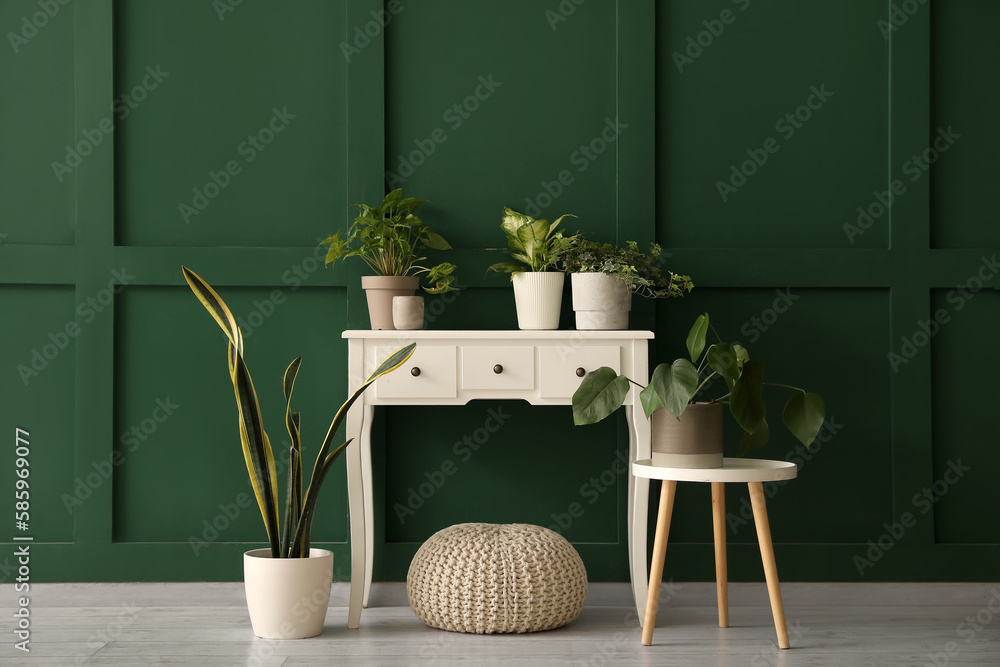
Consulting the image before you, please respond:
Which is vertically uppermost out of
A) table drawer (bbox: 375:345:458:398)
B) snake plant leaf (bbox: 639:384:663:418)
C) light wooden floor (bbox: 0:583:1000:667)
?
table drawer (bbox: 375:345:458:398)

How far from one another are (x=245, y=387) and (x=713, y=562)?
5.16 ft

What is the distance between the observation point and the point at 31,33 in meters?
2.71

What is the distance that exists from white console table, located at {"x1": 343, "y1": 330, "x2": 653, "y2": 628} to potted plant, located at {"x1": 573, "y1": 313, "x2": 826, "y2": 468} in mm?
175

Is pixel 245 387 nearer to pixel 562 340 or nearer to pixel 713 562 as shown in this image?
pixel 562 340

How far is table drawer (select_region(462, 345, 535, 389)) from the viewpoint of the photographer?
2354 mm

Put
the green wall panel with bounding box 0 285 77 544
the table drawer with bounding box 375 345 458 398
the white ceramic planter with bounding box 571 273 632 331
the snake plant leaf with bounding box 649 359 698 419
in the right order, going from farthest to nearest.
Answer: the green wall panel with bounding box 0 285 77 544 < the white ceramic planter with bounding box 571 273 632 331 < the table drawer with bounding box 375 345 458 398 < the snake plant leaf with bounding box 649 359 698 419

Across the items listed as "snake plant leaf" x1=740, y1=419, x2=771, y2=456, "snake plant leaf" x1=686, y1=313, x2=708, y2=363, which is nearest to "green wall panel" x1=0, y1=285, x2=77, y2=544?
"snake plant leaf" x1=686, y1=313, x2=708, y2=363

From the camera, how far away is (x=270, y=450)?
7.23ft

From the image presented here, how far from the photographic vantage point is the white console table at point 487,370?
234 centimetres

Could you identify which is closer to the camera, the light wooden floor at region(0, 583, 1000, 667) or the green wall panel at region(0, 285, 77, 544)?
the light wooden floor at region(0, 583, 1000, 667)

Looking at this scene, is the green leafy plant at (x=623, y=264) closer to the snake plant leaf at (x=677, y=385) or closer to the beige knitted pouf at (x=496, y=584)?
the snake plant leaf at (x=677, y=385)

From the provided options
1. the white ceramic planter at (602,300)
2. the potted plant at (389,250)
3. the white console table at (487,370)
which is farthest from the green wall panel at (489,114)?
the white console table at (487,370)

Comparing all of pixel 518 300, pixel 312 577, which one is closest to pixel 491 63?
pixel 518 300

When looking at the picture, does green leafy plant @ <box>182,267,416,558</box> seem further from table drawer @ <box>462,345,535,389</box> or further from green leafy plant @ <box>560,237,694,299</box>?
green leafy plant @ <box>560,237,694,299</box>
